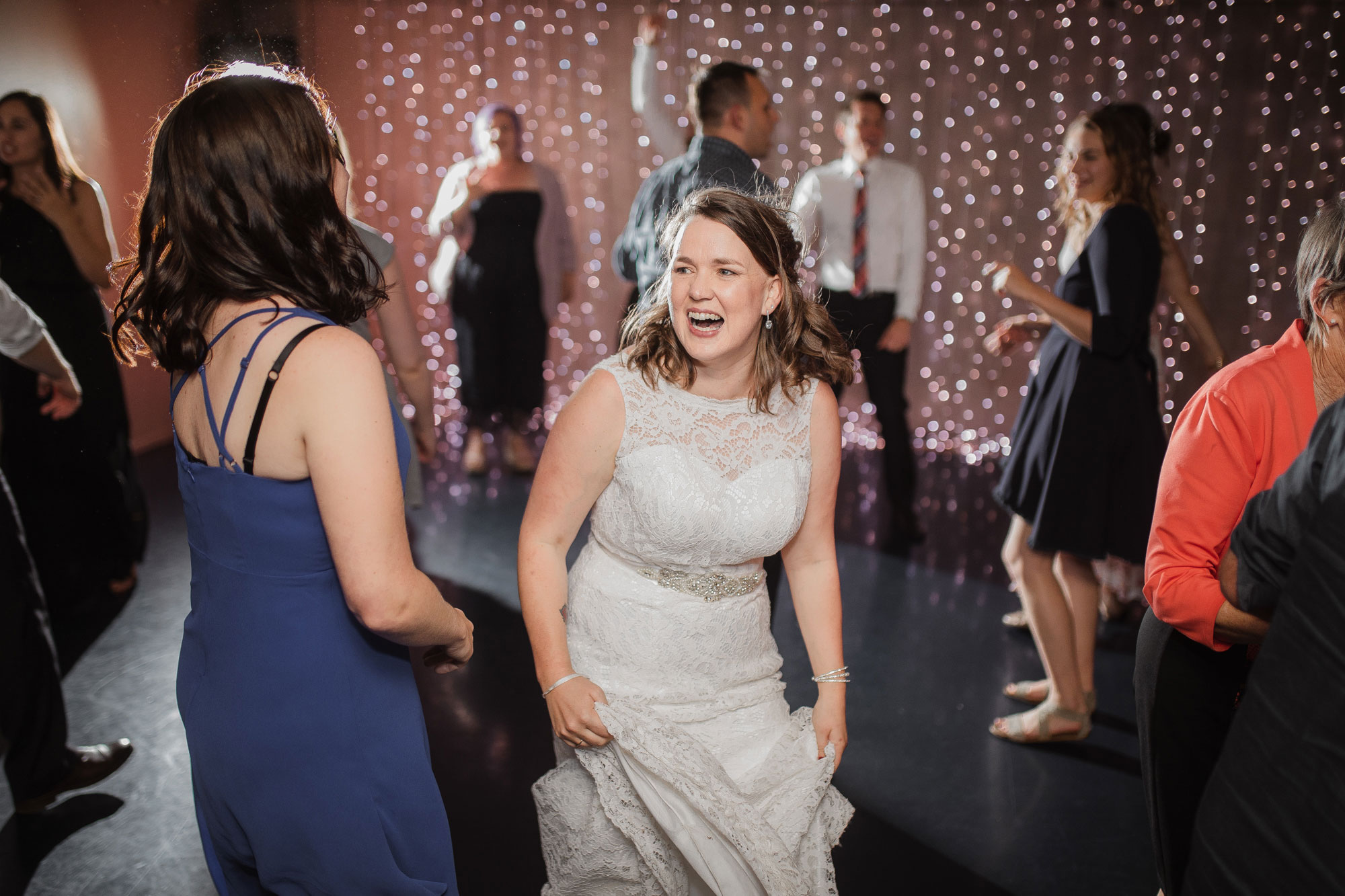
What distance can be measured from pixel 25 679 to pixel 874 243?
11.2ft

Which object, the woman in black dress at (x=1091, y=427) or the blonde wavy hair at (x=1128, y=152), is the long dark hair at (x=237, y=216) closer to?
the woman in black dress at (x=1091, y=427)

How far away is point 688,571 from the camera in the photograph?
1.62 metres

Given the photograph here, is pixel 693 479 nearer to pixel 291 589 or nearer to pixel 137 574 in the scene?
pixel 291 589

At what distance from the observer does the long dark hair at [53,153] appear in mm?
2443

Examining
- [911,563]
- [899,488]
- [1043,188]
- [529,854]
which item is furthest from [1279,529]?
[1043,188]

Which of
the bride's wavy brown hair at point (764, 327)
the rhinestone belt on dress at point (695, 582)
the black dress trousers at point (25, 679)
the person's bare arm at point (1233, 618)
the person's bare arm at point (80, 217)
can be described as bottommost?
the black dress trousers at point (25, 679)

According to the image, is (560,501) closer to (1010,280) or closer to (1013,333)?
(1010,280)

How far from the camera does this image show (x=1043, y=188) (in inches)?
222

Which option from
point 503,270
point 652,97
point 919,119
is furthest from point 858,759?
point 919,119

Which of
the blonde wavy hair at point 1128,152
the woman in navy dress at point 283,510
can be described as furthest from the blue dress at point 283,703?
the blonde wavy hair at point 1128,152

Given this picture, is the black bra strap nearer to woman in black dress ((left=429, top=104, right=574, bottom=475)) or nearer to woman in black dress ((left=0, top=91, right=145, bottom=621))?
woman in black dress ((left=0, top=91, right=145, bottom=621))

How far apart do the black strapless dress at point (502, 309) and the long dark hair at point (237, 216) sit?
3.50 m

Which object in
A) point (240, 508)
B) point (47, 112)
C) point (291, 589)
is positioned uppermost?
point (47, 112)

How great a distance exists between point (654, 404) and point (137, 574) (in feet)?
9.55
